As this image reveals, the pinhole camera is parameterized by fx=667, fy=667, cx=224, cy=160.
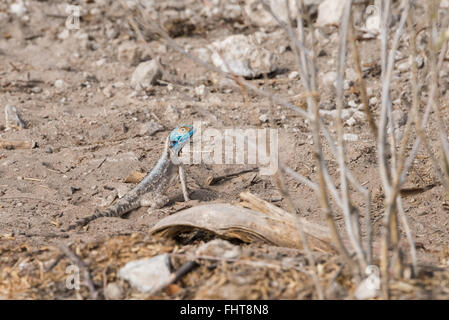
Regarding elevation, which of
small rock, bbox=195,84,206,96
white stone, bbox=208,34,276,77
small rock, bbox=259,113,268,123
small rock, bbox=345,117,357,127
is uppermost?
white stone, bbox=208,34,276,77

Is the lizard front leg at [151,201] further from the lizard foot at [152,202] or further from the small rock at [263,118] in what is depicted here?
the small rock at [263,118]

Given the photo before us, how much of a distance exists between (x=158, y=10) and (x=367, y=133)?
4.20 m

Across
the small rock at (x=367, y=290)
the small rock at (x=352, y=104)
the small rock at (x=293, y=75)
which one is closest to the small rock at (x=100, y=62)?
the small rock at (x=293, y=75)

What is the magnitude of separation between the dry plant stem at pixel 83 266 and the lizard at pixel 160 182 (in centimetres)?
159

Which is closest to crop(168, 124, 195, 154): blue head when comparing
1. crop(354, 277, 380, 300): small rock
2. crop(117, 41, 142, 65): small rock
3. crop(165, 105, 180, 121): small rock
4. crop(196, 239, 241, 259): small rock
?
crop(165, 105, 180, 121): small rock

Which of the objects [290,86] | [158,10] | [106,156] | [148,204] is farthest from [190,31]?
[148,204]

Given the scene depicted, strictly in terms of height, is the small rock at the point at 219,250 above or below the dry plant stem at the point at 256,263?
above

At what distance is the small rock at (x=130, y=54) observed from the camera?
28.2 ft

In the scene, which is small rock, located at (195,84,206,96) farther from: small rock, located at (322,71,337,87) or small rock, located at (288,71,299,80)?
small rock, located at (322,71,337,87)

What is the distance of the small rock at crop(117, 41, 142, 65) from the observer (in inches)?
338

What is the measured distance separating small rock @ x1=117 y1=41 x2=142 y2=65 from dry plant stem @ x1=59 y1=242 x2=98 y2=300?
516cm

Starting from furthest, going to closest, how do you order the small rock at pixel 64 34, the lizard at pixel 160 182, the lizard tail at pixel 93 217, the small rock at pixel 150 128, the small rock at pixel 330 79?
1. the small rock at pixel 64 34
2. the small rock at pixel 330 79
3. the small rock at pixel 150 128
4. the lizard at pixel 160 182
5. the lizard tail at pixel 93 217

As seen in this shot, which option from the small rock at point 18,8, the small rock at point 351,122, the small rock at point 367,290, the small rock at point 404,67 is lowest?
the small rock at point 367,290
